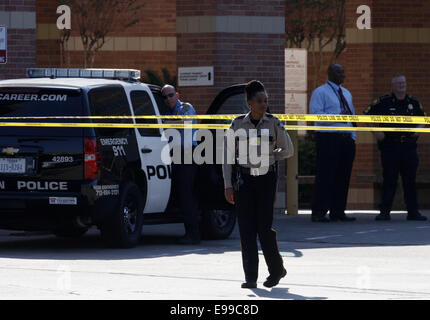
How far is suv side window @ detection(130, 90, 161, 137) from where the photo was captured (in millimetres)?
13703

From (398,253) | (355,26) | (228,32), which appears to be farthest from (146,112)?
(355,26)

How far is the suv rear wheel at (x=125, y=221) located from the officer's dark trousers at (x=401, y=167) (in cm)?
531

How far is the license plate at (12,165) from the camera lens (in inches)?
501

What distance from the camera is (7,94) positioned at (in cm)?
1306

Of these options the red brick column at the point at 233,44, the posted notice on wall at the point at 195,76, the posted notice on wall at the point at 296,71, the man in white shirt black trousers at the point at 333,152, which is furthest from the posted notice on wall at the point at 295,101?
the man in white shirt black trousers at the point at 333,152

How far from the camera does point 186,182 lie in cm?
1384

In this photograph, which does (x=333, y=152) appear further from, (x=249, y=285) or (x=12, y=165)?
(x=249, y=285)

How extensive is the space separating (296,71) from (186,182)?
20.6 ft

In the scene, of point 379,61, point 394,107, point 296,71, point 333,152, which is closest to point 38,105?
point 333,152

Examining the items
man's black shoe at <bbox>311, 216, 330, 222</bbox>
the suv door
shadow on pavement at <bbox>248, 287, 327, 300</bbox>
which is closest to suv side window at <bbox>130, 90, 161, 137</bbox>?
the suv door

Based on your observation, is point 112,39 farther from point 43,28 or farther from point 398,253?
point 398,253

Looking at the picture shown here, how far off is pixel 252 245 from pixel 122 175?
10.9ft

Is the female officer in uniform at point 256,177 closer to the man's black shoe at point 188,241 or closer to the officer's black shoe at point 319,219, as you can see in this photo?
the man's black shoe at point 188,241

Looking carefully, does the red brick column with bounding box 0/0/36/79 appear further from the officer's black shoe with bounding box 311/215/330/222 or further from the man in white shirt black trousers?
the officer's black shoe with bounding box 311/215/330/222
